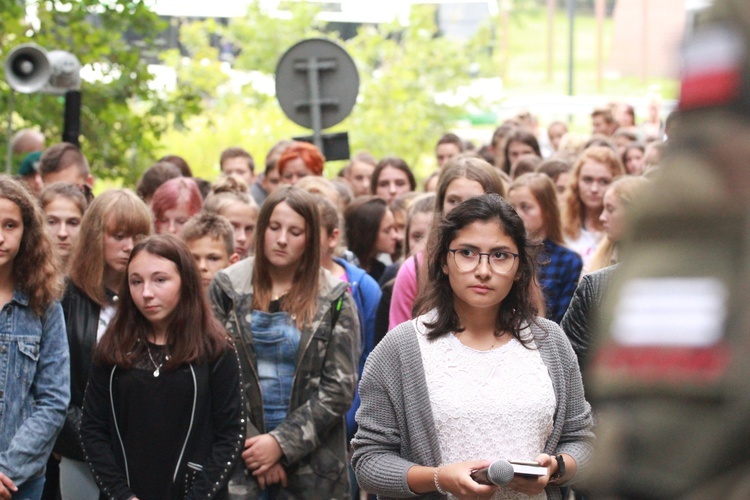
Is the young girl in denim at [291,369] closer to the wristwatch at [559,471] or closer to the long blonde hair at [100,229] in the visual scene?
the long blonde hair at [100,229]

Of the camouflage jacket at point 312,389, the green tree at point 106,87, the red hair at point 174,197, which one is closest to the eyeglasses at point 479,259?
the camouflage jacket at point 312,389

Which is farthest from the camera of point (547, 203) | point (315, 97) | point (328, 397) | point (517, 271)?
point (315, 97)

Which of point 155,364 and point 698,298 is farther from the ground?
point 698,298

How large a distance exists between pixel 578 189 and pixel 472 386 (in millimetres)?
5557

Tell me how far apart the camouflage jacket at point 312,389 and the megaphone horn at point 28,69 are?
17.2 ft

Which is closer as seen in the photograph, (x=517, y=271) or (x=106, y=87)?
(x=517, y=271)

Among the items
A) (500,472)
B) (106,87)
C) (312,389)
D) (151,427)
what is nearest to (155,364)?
(151,427)

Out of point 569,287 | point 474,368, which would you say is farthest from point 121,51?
point 474,368

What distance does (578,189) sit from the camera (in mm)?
9359

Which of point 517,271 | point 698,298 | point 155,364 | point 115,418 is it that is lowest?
point 115,418

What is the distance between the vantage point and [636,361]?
104cm

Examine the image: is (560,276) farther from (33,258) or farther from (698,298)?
(698,298)

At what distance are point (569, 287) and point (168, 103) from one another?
7324 millimetres

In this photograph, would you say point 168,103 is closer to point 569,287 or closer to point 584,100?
point 569,287
